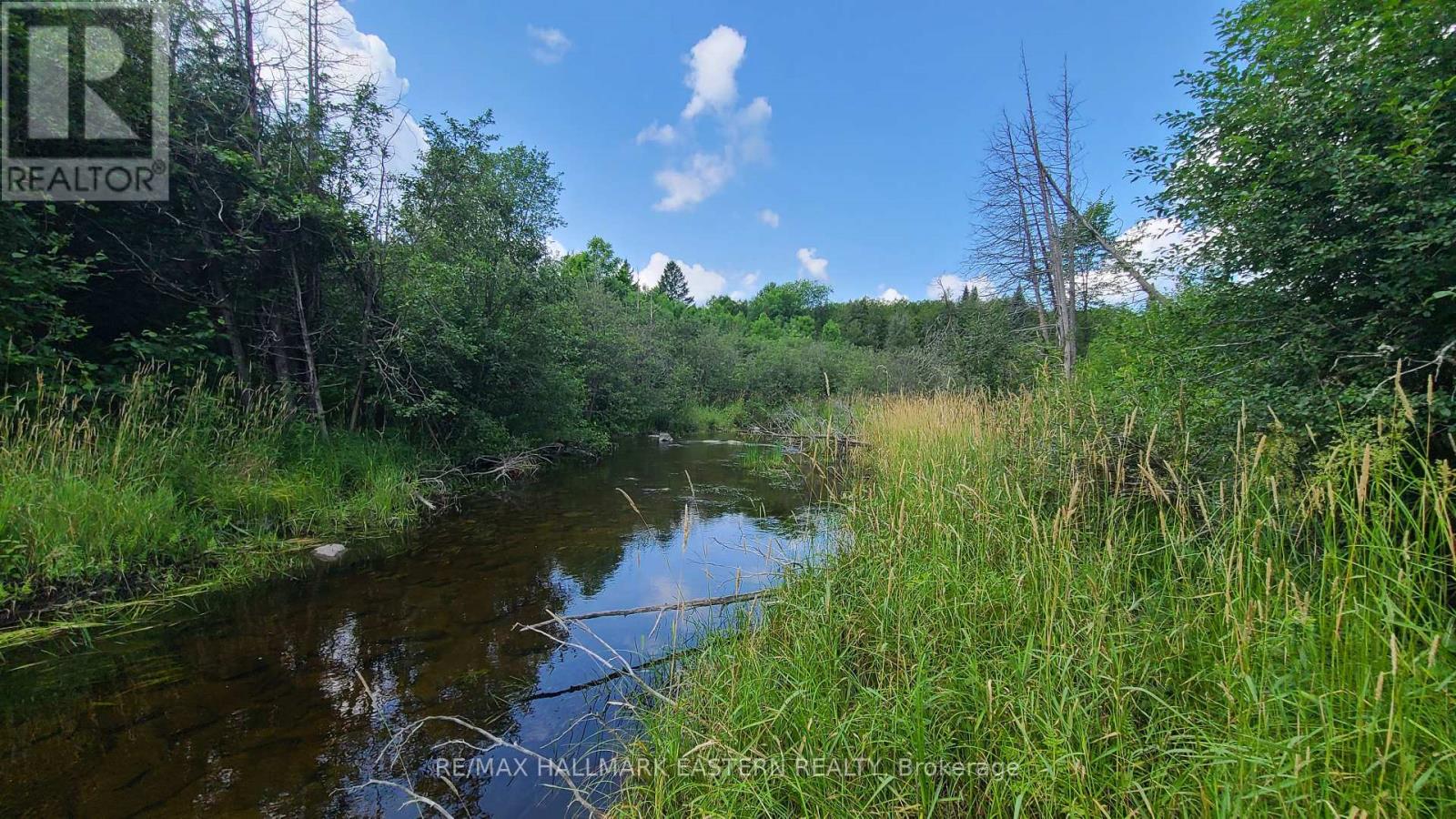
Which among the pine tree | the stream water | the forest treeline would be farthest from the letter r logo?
the pine tree

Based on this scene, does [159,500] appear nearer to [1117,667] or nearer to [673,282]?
[1117,667]

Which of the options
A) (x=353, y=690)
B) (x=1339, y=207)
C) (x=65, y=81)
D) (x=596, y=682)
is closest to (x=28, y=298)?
(x=65, y=81)


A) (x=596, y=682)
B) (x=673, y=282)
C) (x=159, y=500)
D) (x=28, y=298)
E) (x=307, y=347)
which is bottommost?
(x=596, y=682)

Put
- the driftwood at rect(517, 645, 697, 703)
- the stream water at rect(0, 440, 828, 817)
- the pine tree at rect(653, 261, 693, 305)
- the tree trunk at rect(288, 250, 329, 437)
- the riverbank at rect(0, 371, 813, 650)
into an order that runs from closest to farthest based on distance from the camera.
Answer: the stream water at rect(0, 440, 828, 817) → the driftwood at rect(517, 645, 697, 703) → the riverbank at rect(0, 371, 813, 650) → the tree trunk at rect(288, 250, 329, 437) → the pine tree at rect(653, 261, 693, 305)

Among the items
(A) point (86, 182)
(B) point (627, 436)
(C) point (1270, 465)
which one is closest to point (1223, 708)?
(C) point (1270, 465)

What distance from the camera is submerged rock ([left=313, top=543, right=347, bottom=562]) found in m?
5.27

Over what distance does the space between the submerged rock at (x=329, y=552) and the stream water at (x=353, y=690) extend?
0.12 metres

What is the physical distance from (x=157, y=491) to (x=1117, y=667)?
7086mm

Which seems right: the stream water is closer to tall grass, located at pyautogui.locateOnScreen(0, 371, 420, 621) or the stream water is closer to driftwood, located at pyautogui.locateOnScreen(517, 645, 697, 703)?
driftwood, located at pyautogui.locateOnScreen(517, 645, 697, 703)

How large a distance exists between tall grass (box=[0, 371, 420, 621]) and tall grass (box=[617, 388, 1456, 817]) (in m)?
4.85

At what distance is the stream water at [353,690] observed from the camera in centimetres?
233

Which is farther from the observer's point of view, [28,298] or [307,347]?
[307,347]

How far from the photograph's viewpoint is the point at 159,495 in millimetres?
4480

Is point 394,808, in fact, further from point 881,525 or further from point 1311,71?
point 1311,71
